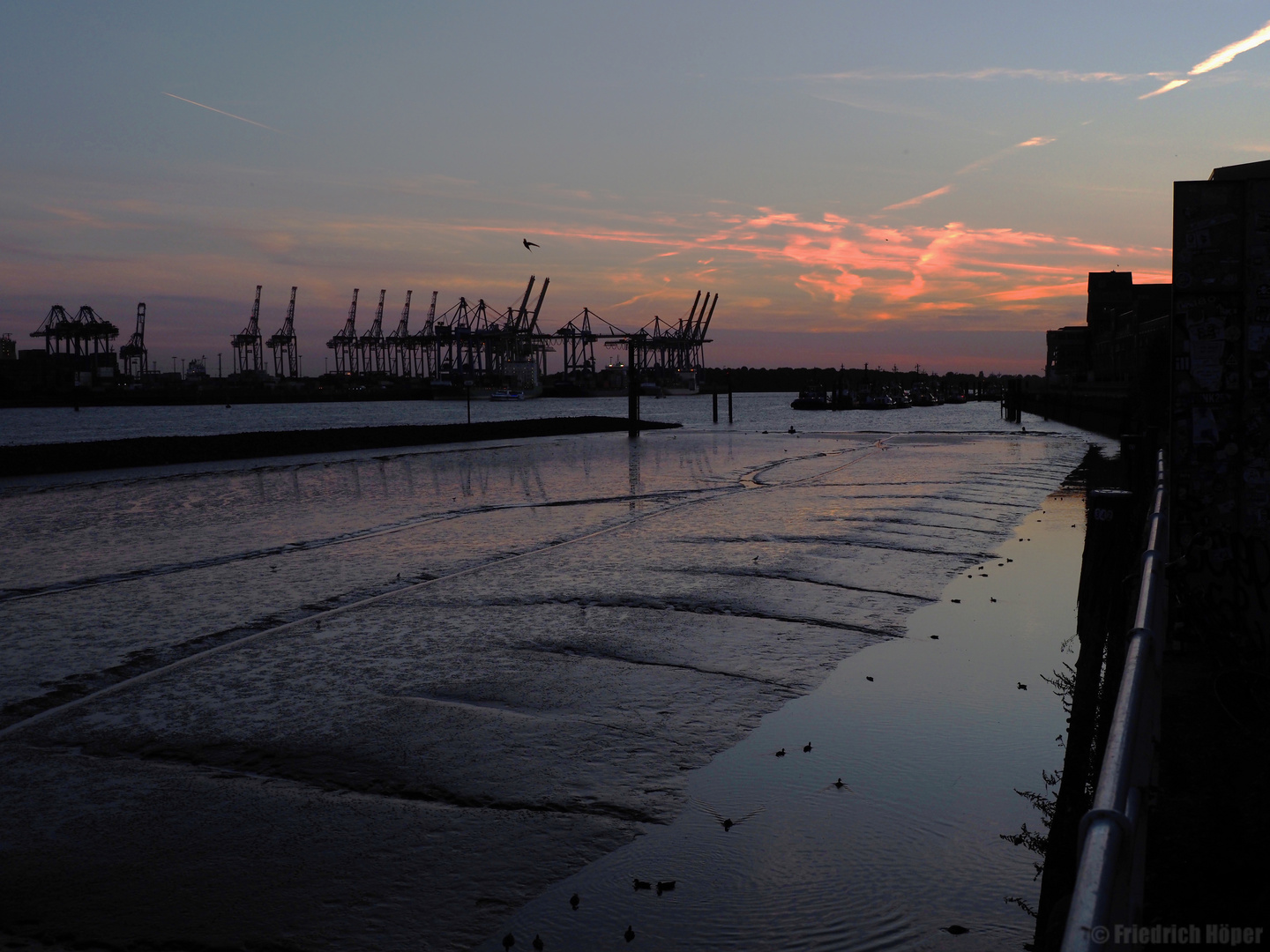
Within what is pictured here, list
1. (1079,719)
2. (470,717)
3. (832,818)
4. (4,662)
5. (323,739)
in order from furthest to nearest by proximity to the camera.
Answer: (4,662) → (470,717) → (323,739) → (1079,719) → (832,818)

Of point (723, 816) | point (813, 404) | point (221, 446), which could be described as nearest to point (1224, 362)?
point (723, 816)

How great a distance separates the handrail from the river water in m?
1.13

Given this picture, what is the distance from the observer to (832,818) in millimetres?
4453

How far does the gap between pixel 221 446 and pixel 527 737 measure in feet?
110

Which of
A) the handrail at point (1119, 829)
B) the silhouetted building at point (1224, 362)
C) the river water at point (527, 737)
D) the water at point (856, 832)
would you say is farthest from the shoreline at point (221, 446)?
the handrail at point (1119, 829)

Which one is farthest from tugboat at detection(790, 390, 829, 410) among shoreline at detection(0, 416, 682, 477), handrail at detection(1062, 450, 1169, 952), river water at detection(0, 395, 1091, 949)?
handrail at detection(1062, 450, 1169, 952)

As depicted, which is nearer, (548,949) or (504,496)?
(548,949)

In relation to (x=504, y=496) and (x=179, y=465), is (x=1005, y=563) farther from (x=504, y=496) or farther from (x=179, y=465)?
(x=179, y=465)

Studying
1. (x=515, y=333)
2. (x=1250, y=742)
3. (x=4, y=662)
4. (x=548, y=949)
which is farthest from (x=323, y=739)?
(x=515, y=333)

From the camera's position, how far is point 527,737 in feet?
18.1

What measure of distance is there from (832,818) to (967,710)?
1912mm

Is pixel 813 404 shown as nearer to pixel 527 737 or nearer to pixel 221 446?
pixel 221 446

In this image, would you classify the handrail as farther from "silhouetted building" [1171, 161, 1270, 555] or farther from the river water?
"silhouetted building" [1171, 161, 1270, 555]

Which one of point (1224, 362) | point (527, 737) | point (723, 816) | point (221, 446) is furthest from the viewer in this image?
point (221, 446)
